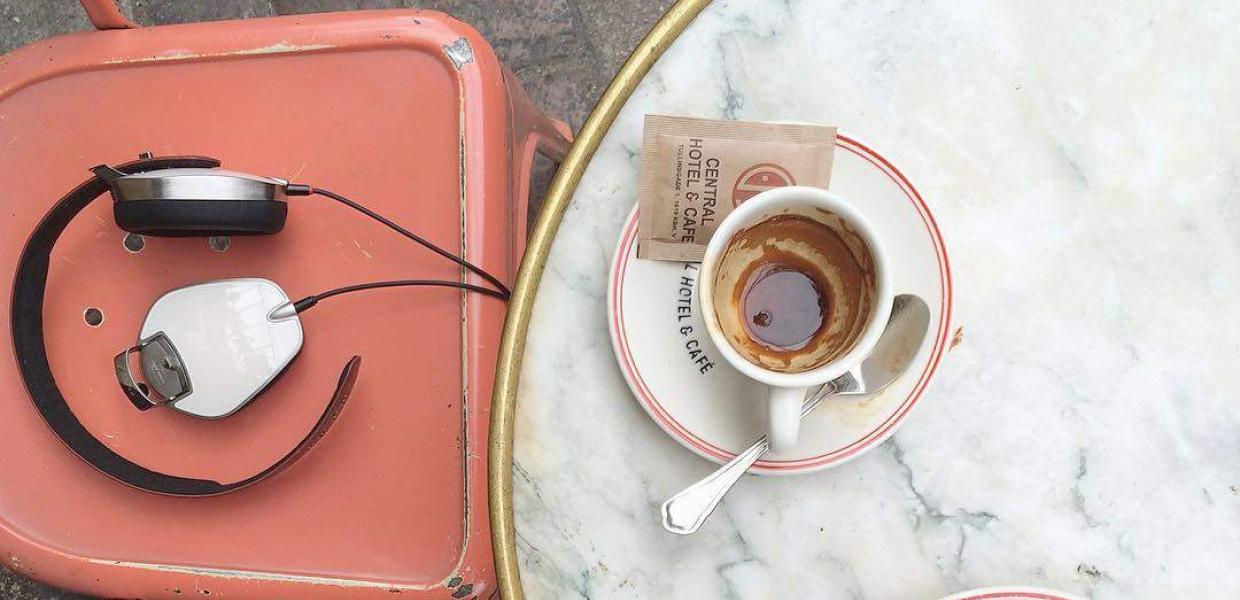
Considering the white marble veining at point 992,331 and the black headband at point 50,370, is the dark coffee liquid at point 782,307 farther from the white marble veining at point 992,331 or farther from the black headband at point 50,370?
the black headband at point 50,370

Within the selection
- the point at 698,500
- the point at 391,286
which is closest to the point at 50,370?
the point at 391,286

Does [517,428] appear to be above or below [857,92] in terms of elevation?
below

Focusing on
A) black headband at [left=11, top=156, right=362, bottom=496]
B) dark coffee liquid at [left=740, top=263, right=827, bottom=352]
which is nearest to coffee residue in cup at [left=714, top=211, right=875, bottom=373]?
dark coffee liquid at [left=740, top=263, right=827, bottom=352]

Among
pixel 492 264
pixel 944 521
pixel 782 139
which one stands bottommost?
pixel 944 521

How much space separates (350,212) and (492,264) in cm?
13

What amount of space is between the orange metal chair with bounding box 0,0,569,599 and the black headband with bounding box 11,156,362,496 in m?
0.01

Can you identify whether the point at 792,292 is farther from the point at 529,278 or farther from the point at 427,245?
the point at 427,245

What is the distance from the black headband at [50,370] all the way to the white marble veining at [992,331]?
0.24m

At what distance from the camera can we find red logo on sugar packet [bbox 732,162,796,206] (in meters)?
0.52

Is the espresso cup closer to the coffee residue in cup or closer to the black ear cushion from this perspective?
the coffee residue in cup

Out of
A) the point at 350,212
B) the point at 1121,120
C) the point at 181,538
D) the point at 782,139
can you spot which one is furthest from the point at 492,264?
the point at 1121,120

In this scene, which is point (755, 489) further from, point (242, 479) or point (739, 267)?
point (242, 479)

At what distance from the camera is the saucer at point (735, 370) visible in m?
0.53

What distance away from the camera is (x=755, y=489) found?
559mm
